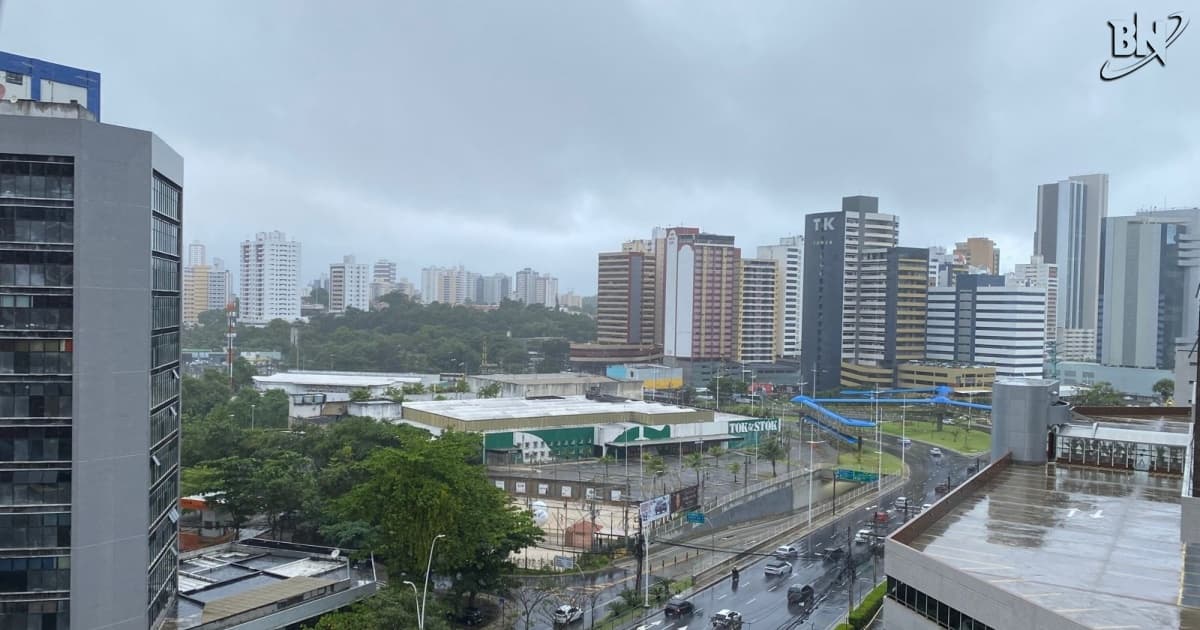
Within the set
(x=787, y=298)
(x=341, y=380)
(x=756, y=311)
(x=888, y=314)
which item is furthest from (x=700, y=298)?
(x=341, y=380)

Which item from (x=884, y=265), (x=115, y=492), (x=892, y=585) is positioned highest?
(x=884, y=265)

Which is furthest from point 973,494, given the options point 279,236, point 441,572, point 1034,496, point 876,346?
point 279,236

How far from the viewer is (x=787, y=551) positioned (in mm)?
32531

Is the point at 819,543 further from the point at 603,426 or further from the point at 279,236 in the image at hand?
the point at 279,236

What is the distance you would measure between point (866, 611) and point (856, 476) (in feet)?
75.6

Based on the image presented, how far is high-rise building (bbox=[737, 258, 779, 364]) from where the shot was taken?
88.3 meters

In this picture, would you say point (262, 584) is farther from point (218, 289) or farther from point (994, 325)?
point (218, 289)

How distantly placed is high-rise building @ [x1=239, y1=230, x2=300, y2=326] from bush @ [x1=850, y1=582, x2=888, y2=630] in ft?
404

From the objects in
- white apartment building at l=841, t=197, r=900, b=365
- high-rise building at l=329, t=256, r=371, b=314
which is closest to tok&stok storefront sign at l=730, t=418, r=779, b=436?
white apartment building at l=841, t=197, r=900, b=365

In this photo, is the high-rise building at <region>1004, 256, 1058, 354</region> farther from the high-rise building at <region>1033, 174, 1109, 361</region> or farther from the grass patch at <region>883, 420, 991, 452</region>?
the grass patch at <region>883, 420, 991, 452</region>

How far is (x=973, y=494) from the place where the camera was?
20656 millimetres

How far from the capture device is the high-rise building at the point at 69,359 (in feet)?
52.5

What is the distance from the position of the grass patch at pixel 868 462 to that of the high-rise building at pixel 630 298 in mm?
40711

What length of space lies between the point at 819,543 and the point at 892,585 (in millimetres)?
19572
